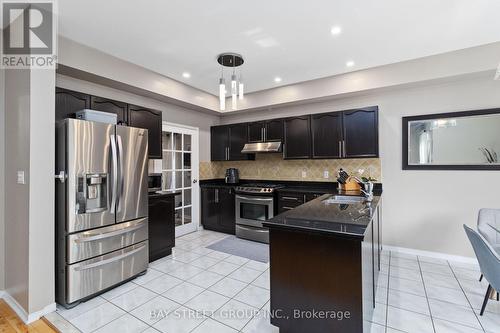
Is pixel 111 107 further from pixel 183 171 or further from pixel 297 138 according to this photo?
pixel 297 138

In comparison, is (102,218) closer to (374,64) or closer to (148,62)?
(148,62)

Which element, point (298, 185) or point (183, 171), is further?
point (183, 171)

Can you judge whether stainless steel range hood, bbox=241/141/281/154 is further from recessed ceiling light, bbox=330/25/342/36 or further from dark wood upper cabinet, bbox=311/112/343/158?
recessed ceiling light, bbox=330/25/342/36

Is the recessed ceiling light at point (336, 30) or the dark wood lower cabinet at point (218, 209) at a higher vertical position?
the recessed ceiling light at point (336, 30)

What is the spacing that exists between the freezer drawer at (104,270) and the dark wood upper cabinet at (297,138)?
106 inches

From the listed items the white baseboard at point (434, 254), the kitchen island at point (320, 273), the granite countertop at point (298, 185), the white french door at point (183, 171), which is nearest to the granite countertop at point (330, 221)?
the kitchen island at point (320, 273)

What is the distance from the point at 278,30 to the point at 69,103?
95.1 inches

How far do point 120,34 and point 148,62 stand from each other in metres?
0.68

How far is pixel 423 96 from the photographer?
11.5 ft

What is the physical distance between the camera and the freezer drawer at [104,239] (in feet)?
7.60

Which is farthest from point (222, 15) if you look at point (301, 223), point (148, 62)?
point (301, 223)

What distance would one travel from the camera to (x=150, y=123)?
3.54 m

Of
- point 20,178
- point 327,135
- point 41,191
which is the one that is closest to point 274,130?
point 327,135

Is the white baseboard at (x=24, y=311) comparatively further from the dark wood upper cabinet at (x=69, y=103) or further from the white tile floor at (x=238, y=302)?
the dark wood upper cabinet at (x=69, y=103)
